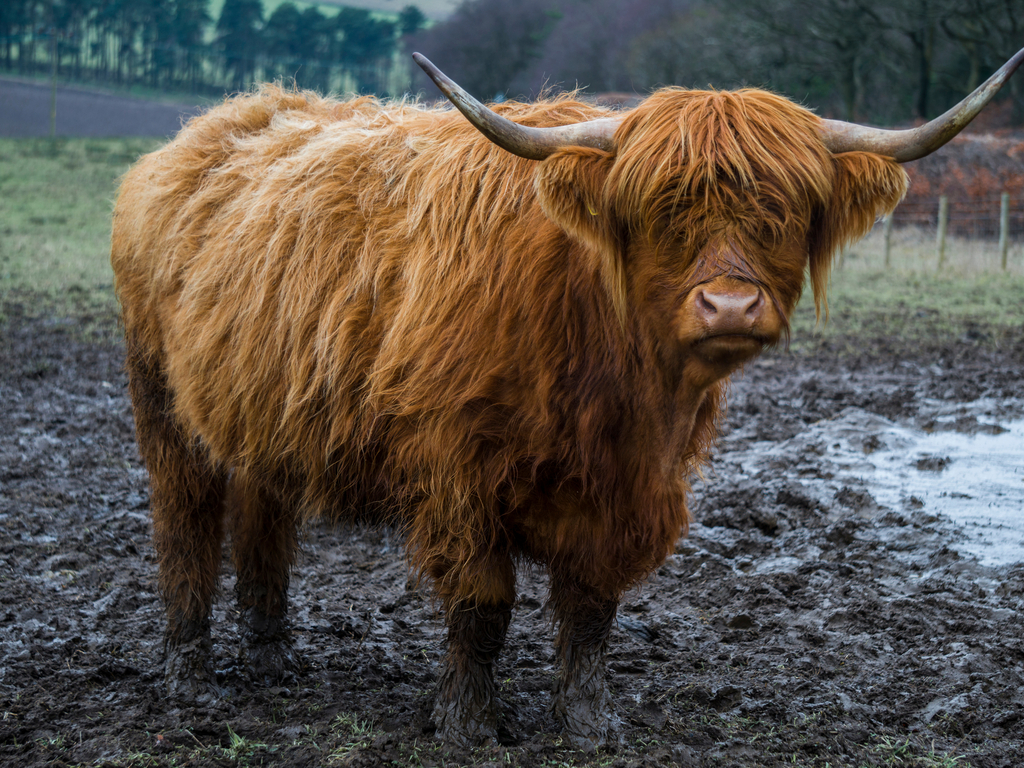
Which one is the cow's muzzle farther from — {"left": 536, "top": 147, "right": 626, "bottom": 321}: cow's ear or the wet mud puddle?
the wet mud puddle

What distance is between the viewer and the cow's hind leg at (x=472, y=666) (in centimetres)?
254

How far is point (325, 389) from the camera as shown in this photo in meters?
2.65

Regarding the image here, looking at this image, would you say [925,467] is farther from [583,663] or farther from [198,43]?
[198,43]

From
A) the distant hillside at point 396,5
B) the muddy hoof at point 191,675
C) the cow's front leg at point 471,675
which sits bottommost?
the muddy hoof at point 191,675

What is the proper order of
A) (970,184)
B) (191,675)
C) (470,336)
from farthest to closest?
(970,184) → (191,675) → (470,336)

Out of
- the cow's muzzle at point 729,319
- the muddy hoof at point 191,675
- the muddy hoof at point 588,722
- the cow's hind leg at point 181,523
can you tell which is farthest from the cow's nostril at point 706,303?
the muddy hoof at point 191,675

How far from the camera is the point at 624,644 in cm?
330

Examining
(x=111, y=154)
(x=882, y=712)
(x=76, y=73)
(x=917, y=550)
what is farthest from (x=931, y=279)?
(x=76, y=73)

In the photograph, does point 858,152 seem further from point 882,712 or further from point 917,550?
point 917,550

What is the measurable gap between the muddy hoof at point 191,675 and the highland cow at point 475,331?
0.01 metres

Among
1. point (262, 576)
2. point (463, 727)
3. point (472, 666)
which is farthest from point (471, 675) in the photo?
point (262, 576)

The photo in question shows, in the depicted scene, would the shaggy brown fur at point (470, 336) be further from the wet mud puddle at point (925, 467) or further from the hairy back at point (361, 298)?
the wet mud puddle at point (925, 467)

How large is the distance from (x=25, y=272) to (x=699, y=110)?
10953 mm

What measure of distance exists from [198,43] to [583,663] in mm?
60868
